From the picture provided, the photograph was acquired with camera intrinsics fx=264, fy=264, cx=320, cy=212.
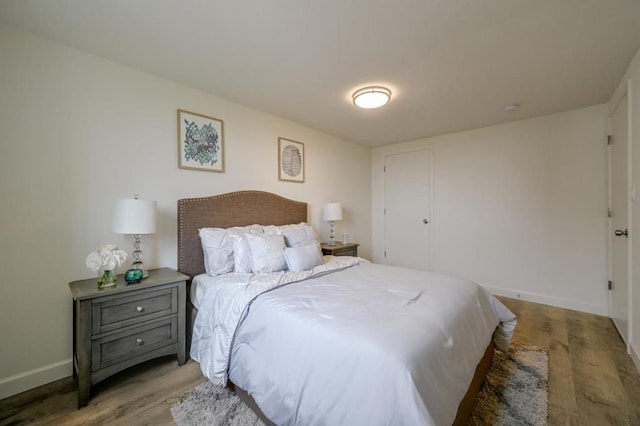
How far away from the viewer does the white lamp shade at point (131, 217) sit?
1.87m

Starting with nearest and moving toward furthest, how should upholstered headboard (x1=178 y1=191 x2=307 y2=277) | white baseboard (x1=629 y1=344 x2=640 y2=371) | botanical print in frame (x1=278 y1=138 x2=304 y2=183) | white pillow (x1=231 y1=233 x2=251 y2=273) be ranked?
white baseboard (x1=629 y1=344 x2=640 y2=371) < white pillow (x1=231 y1=233 x2=251 y2=273) < upholstered headboard (x1=178 y1=191 x2=307 y2=277) < botanical print in frame (x1=278 y1=138 x2=304 y2=183)

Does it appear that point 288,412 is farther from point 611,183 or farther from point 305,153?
point 611,183

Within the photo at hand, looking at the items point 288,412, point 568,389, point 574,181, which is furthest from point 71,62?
point 574,181

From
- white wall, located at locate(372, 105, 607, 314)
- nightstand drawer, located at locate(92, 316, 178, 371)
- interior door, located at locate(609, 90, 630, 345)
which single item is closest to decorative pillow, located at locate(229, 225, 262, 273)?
nightstand drawer, located at locate(92, 316, 178, 371)

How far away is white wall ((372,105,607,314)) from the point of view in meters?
3.04

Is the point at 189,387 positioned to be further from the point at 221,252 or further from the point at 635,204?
the point at 635,204

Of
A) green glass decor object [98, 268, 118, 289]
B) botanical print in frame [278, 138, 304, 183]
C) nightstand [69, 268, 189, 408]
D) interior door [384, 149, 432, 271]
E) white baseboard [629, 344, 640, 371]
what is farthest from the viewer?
interior door [384, 149, 432, 271]

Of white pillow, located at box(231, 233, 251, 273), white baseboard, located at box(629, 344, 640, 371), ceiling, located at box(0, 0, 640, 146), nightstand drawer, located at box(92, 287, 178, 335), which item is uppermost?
ceiling, located at box(0, 0, 640, 146)

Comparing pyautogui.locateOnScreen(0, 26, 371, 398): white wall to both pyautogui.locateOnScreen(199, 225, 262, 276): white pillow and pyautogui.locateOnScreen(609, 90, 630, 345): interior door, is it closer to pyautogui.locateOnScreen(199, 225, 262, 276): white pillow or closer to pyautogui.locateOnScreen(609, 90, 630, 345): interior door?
pyautogui.locateOnScreen(199, 225, 262, 276): white pillow

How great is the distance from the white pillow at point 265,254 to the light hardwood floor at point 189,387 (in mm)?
890

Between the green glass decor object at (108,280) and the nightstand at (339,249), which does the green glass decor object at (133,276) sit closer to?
the green glass decor object at (108,280)

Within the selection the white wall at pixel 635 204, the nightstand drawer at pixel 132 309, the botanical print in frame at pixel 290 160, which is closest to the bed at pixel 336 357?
the nightstand drawer at pixel 132 309

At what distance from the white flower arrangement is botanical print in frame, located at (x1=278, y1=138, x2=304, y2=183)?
1924 millimetres

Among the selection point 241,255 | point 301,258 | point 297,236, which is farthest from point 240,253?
point 297,236
